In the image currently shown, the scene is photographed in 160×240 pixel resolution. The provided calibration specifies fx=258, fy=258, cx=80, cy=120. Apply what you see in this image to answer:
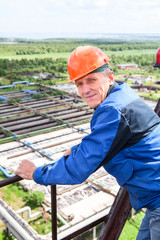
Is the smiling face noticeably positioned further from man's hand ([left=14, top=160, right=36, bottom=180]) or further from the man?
man's hand ([left=14, top=160, right=36, bottom=180])

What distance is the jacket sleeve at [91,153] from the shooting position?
154 cm

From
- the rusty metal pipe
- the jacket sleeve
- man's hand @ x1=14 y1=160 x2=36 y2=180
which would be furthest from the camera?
man's hand @ x1=14 y1=160 x2=36 y2=180

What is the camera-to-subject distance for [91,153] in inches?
61.4

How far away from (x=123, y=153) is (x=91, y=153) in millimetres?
242

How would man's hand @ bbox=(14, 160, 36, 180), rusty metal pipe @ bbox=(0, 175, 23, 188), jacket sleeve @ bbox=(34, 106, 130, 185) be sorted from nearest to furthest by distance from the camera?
1. jacket sleeve @ bbox=(34, 106, 130, 185)
2. rusty metal pipe @ bbox=(0, 175, 23, 188)
3. man's hand @ bbox=(14, 160, 36, 180)

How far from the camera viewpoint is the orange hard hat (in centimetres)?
188

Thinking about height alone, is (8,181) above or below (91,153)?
below

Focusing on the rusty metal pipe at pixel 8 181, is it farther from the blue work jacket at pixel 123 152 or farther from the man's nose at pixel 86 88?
the man's nose at pixel 86 88

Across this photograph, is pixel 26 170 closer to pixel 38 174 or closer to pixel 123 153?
pixel 38 174

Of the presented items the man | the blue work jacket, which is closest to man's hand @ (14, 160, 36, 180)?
the man

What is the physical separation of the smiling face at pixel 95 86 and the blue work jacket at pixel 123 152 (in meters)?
0.16

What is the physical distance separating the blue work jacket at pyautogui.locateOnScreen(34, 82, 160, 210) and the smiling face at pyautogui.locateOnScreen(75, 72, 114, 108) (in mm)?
163

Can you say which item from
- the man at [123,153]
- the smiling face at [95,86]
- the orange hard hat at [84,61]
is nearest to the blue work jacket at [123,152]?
the man at [123,153]

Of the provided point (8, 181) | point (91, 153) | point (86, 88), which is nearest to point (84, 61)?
point (86, 88)
